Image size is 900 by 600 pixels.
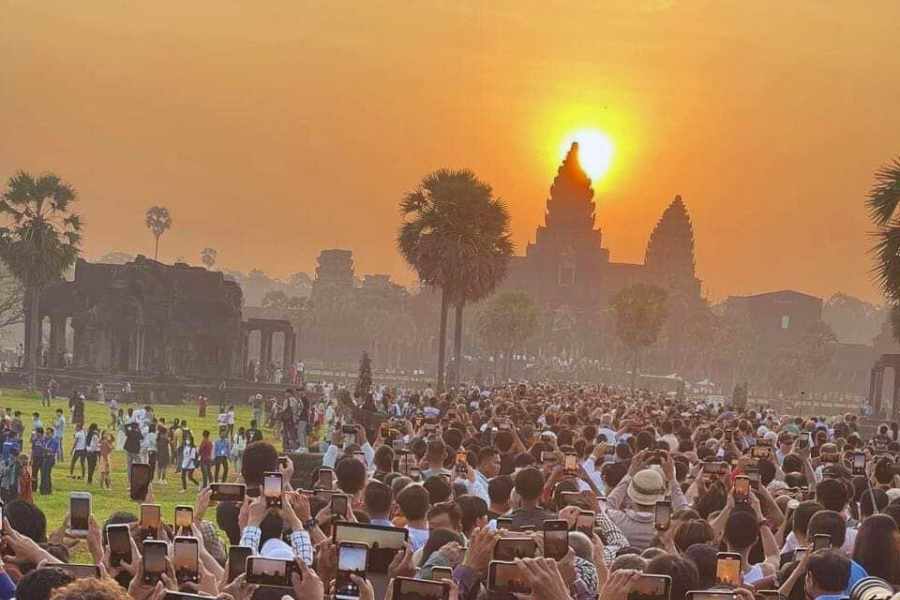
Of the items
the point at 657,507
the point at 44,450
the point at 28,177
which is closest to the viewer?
the point at 657,507

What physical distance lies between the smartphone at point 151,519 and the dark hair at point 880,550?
12.7ft

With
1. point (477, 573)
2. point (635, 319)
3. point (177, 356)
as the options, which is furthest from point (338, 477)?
point (635, 319)

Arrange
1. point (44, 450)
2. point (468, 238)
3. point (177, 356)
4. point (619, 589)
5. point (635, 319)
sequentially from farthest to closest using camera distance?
point (635, 319), point (177, 356), point (468, 238), point (44, 450), point (619, 589)

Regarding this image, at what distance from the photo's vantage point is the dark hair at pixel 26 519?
8.34m

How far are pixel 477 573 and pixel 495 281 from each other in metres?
53.0

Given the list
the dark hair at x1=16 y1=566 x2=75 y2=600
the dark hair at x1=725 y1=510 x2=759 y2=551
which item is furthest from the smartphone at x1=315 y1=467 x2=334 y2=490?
the dark hair at x1=16 y1=566 x2=75 y2=600

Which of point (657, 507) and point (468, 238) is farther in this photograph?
point (468, 238)

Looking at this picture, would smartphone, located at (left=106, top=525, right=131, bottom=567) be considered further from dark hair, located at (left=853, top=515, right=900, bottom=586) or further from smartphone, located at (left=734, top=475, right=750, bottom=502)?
smartphone, located at (left=734, top=475, right=750, bottom=502)

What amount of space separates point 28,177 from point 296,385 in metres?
15.5

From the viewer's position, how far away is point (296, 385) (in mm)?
72500

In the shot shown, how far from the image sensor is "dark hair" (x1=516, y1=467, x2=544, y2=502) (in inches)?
414

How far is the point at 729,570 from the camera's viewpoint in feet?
24.6

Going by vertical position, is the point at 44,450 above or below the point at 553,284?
below

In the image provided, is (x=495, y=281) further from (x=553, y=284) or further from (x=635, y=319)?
(x=553, y=284)
